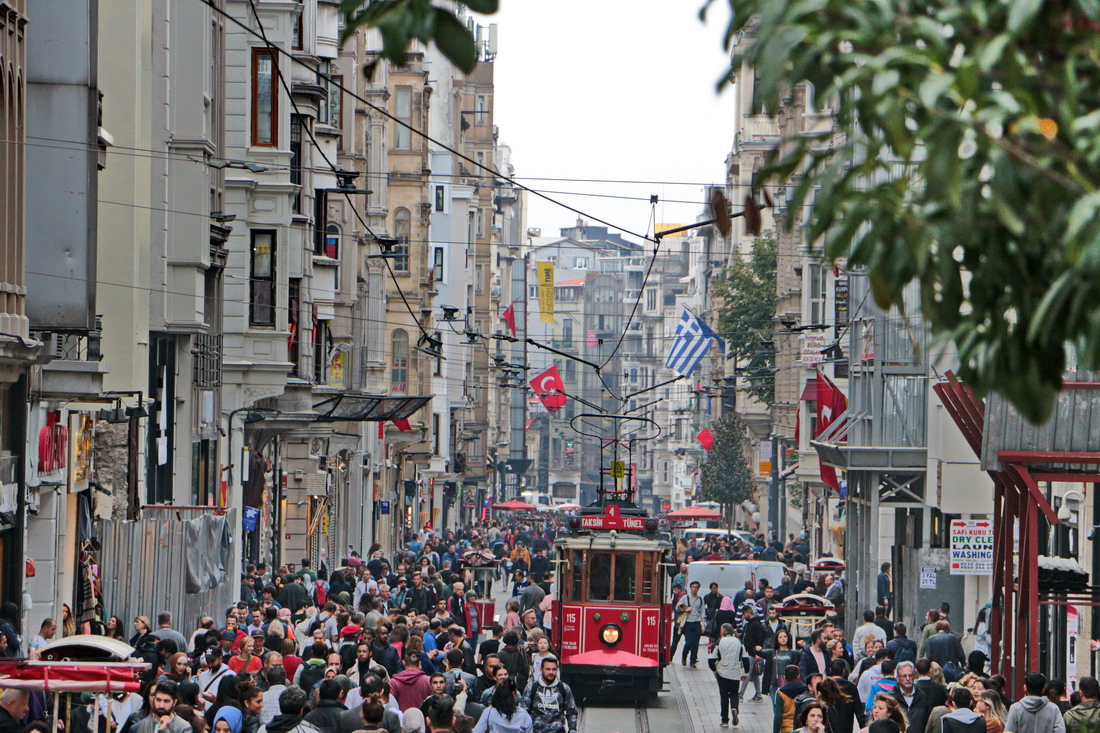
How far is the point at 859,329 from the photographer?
35.0 m

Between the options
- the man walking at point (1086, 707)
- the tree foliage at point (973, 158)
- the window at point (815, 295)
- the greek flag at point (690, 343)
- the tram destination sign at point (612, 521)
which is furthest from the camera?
the greek flag at point (690, 343)

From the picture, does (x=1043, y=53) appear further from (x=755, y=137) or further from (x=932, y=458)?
(x=755, y=137)

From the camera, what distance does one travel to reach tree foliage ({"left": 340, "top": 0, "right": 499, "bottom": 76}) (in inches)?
163

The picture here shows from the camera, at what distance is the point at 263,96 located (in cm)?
3200

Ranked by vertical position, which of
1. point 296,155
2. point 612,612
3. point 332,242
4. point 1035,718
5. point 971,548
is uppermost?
point 296,155

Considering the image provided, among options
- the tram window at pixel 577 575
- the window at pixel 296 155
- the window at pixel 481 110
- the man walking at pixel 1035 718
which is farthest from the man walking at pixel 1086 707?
the window at pixel 481 110

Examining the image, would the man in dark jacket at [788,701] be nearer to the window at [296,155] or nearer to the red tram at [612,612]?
the red tram at [612,612]

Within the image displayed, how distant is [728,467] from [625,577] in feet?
173

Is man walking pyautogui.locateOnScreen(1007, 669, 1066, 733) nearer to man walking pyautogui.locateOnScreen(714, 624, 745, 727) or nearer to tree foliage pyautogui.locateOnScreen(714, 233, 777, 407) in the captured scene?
man walking pyautogui.locateOnScreen(714, 624, 745, 727)

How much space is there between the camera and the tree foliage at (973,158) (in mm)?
3385

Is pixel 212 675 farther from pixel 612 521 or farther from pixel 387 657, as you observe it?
pixel 612 521

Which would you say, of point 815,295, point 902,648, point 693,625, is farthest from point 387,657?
point 815,295

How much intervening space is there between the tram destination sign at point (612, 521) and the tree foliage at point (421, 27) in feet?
73.9

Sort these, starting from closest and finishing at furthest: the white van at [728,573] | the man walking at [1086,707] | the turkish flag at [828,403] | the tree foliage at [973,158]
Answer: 1. the tree foliage at [973,158]
2. the man walking at [1086,707]
3. the turkish flag at [828,403]
4. the white van at [728,573]
